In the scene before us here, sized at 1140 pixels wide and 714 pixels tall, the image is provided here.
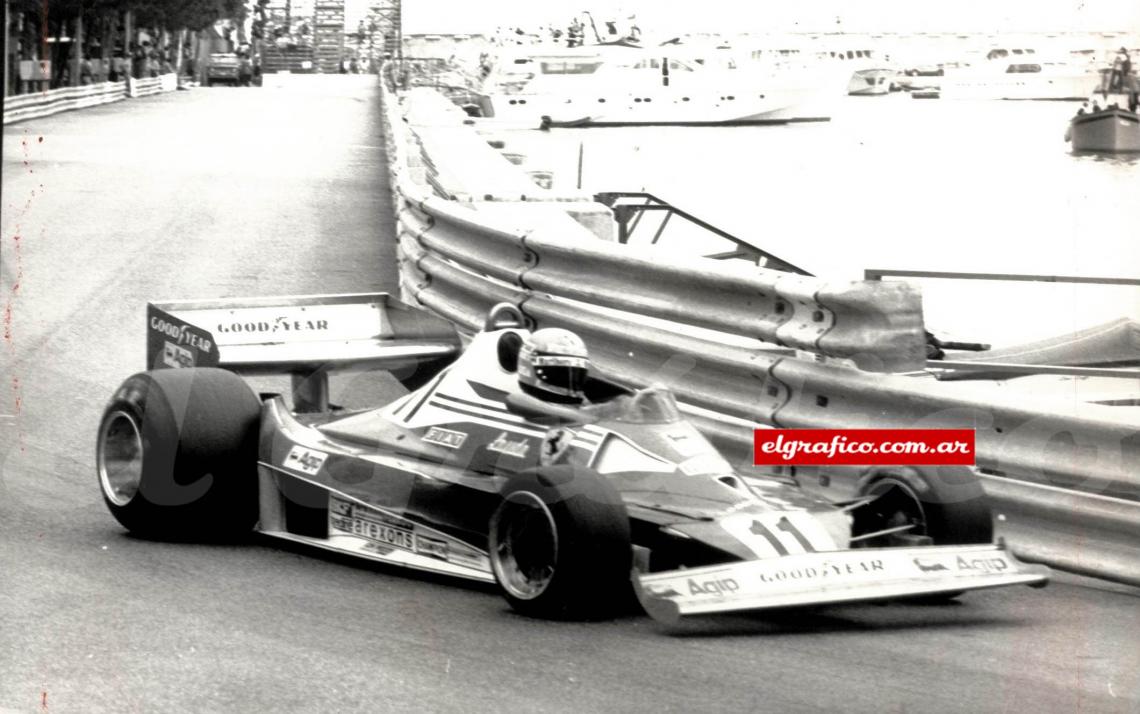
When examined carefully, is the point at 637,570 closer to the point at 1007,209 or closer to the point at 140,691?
the point at 140,691

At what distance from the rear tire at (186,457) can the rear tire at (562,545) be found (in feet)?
5.37

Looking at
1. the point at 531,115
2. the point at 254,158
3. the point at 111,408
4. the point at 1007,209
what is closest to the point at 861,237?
the point at 1007,209

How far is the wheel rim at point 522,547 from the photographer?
5.79 m

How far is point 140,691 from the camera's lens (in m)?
4.84

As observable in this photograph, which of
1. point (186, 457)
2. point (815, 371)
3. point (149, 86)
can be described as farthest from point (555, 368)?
point (149, 86)

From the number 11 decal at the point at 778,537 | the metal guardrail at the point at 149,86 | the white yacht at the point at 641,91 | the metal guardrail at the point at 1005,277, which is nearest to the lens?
the number 11 decal at the point at 778,537

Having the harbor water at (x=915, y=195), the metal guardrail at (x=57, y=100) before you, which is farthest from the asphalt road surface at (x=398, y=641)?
the metal guardrail at (x=57, y=100)

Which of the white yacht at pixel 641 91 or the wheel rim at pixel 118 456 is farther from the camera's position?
the white yacht at pixel 641 91

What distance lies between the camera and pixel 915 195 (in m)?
59.1

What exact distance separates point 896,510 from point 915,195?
2128 inches

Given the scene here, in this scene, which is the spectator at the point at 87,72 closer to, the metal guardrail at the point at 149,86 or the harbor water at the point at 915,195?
the metal guardrail at the point at 149,86

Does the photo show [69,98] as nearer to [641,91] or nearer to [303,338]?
[641,91]

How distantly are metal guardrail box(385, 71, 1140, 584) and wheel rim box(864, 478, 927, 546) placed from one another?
1.61ft

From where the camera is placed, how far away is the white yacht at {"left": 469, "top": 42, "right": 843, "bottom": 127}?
74.3 meters
